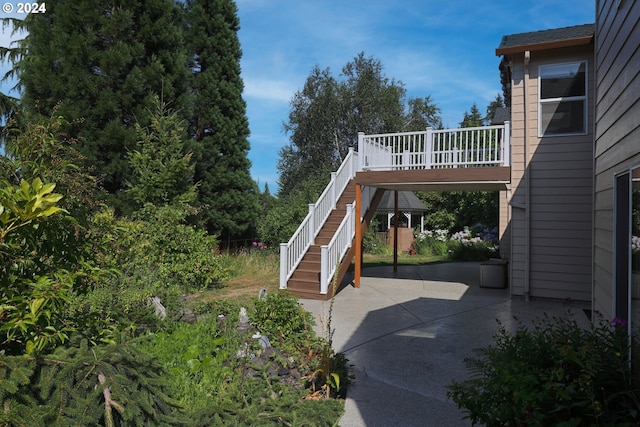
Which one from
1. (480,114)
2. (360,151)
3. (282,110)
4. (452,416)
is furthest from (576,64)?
(480,114)

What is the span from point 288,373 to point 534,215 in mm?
6184

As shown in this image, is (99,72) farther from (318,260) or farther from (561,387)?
(561,387)

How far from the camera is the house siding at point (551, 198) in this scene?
25.7ft

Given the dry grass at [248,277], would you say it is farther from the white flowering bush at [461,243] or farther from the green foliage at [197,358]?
the white flowering bush at [461,243]

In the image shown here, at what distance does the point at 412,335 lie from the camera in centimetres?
591

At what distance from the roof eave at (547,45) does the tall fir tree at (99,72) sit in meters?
7.60

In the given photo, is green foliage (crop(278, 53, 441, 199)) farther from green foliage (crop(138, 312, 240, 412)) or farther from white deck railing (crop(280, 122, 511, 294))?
green foliage (crop(138, 312, 240, 412))

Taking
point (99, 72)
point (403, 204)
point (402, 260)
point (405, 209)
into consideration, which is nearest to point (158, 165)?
point (99, 72)

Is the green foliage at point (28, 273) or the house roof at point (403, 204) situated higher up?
the house roof at point (403, 204)

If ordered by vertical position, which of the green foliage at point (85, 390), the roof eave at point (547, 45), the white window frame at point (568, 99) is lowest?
the green foliage at point (85, 390)

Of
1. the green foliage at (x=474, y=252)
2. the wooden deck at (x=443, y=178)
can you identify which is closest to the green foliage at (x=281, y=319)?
the wooden deck at (x=443, y=178)

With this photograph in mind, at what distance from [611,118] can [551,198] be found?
15.5 feet

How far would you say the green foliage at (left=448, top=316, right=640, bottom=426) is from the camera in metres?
2.24

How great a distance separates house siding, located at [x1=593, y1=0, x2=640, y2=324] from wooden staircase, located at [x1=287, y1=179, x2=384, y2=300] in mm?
5061
